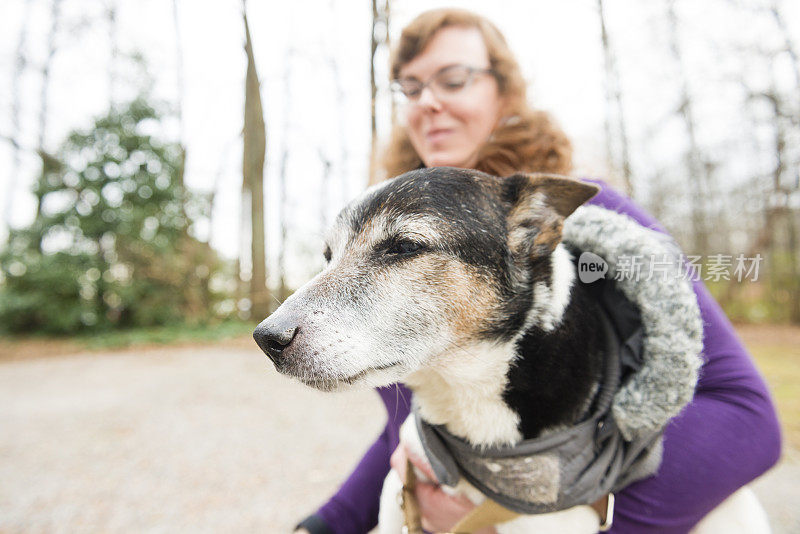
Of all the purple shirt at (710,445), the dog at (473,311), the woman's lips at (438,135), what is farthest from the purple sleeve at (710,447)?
the woman's lips at (438,135)

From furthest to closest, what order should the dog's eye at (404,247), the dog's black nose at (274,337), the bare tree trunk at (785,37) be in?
the bare tree trunk at (785,37) < the dog's eye at (404,247) < the dog's black nose at (274,337)

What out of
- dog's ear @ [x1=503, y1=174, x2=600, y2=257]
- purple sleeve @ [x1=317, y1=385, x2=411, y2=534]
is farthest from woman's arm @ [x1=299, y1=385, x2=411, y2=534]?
dog's ear @ [x1=503, y1=174, x2=600, y2=257]

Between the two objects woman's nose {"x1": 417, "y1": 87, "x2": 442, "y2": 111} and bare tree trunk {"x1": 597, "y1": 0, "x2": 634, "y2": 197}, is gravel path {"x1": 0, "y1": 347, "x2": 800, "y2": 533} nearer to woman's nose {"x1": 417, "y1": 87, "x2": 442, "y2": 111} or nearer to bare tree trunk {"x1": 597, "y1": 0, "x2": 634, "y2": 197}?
woman's nose {"x1": 417, "y1": 87, "x2": 442, "y2": 111}

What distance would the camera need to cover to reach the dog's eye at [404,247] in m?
1.66

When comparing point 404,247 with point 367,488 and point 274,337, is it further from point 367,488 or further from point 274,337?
point 367,488

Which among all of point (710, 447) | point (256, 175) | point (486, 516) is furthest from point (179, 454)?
point (256, 175)

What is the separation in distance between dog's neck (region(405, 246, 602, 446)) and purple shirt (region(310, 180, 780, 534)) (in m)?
0.33

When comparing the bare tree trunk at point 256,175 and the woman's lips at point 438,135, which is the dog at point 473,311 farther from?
the bare tree trunk at point 256,175

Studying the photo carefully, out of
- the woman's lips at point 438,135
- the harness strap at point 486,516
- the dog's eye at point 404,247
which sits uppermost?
the woman's lips at point 438,135

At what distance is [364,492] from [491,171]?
64.7 inches

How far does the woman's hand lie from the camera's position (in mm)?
1821

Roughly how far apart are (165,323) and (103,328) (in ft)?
5.60

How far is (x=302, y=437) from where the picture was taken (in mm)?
6172

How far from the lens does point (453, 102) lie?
2273mm
